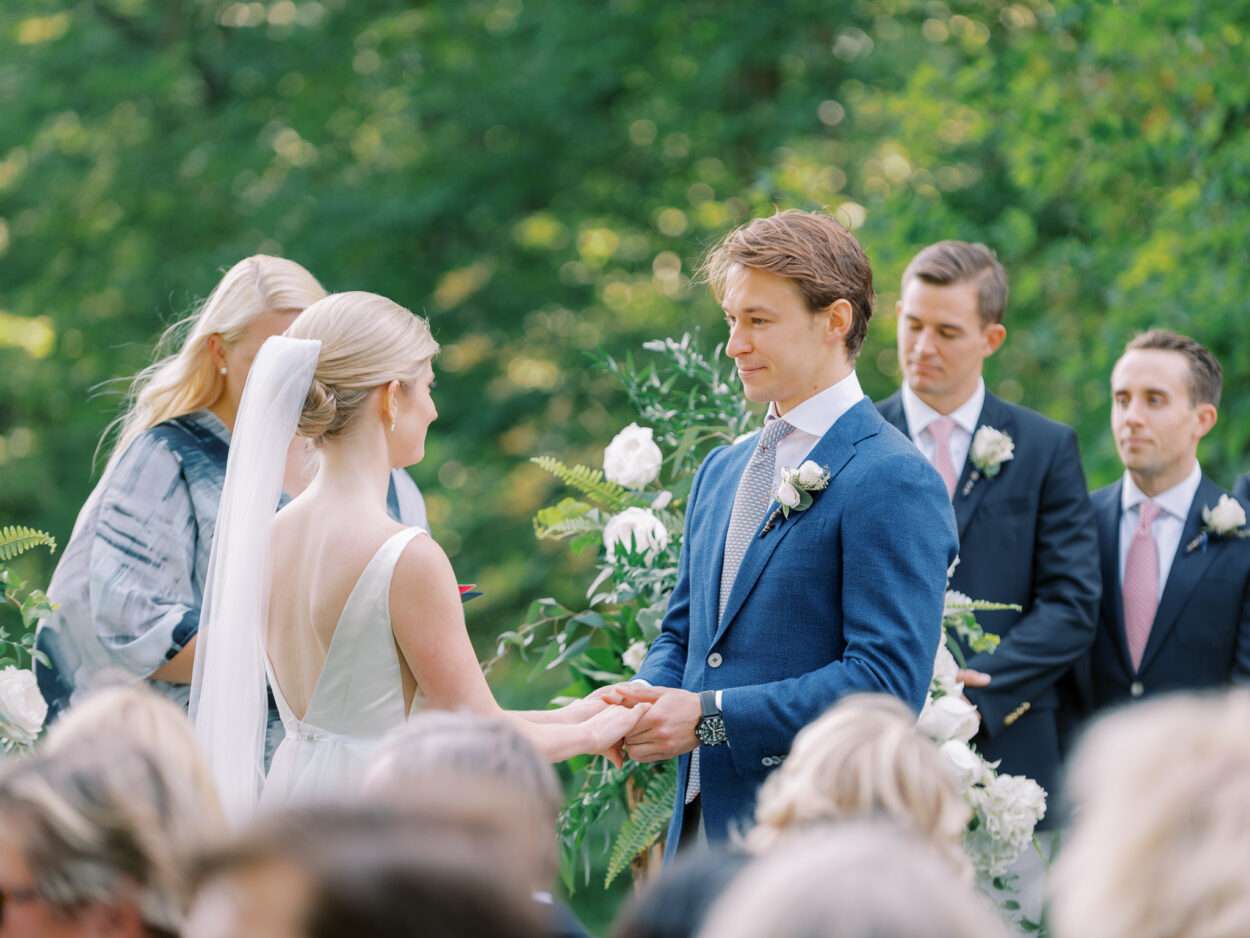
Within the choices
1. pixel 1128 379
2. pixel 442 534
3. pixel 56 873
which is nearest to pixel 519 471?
pixel 442 534

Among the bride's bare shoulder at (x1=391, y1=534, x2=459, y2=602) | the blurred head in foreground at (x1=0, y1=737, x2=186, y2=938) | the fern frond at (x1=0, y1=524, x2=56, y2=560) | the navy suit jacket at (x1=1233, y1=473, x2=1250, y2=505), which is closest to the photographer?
the blurred head in foreground at (x1=0, y1=737, x2=186, y2=938)

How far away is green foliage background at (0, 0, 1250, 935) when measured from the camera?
13078 millimetres

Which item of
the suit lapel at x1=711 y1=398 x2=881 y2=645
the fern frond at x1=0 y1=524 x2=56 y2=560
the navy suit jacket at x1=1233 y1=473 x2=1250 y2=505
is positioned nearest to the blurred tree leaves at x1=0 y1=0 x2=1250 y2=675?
the navy suit jacket at x1=1233 y1=473 x2=1250 y2=505

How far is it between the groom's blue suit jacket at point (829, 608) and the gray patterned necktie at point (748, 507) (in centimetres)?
4

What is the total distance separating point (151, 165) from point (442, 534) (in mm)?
3863

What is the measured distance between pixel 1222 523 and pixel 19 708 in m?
3.80

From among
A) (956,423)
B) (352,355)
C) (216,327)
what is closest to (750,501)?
(352,355)

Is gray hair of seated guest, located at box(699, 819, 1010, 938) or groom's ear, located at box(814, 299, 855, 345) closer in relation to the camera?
gray hair of seated guest, located at box(699, 819, 1010, 938)

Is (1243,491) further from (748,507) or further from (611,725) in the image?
(611,725)

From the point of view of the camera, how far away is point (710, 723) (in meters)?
3.69

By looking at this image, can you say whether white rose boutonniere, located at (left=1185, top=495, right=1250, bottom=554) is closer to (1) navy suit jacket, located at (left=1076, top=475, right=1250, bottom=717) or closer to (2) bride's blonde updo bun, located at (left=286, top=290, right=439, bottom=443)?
(1) navy suit jacket, located at (left=1076, top=475, right=1250, bottom=717)

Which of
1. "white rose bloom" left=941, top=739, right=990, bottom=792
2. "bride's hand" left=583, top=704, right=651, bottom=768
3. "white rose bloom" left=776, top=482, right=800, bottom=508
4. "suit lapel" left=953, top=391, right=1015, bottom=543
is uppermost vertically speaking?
"white rose bloom" left=776, top=482, right=800, bottom=508

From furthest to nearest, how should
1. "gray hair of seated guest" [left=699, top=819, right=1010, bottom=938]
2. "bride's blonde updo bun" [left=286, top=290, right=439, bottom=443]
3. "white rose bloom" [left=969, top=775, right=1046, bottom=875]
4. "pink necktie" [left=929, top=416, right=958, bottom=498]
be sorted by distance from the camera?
1. "pink necktie" [left=929, top=416, right=958, bottom=498]
2. "white rose bloom" [left=969, top=775, right=1046, bottom=875]
3. "bride's blonde updo bun" [left=286, top=290, right=439, bottom=443]
4. "gray hair of seated guest" [left=699, top=819, right=1010, bottom=938]

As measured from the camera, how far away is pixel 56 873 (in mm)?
2186
